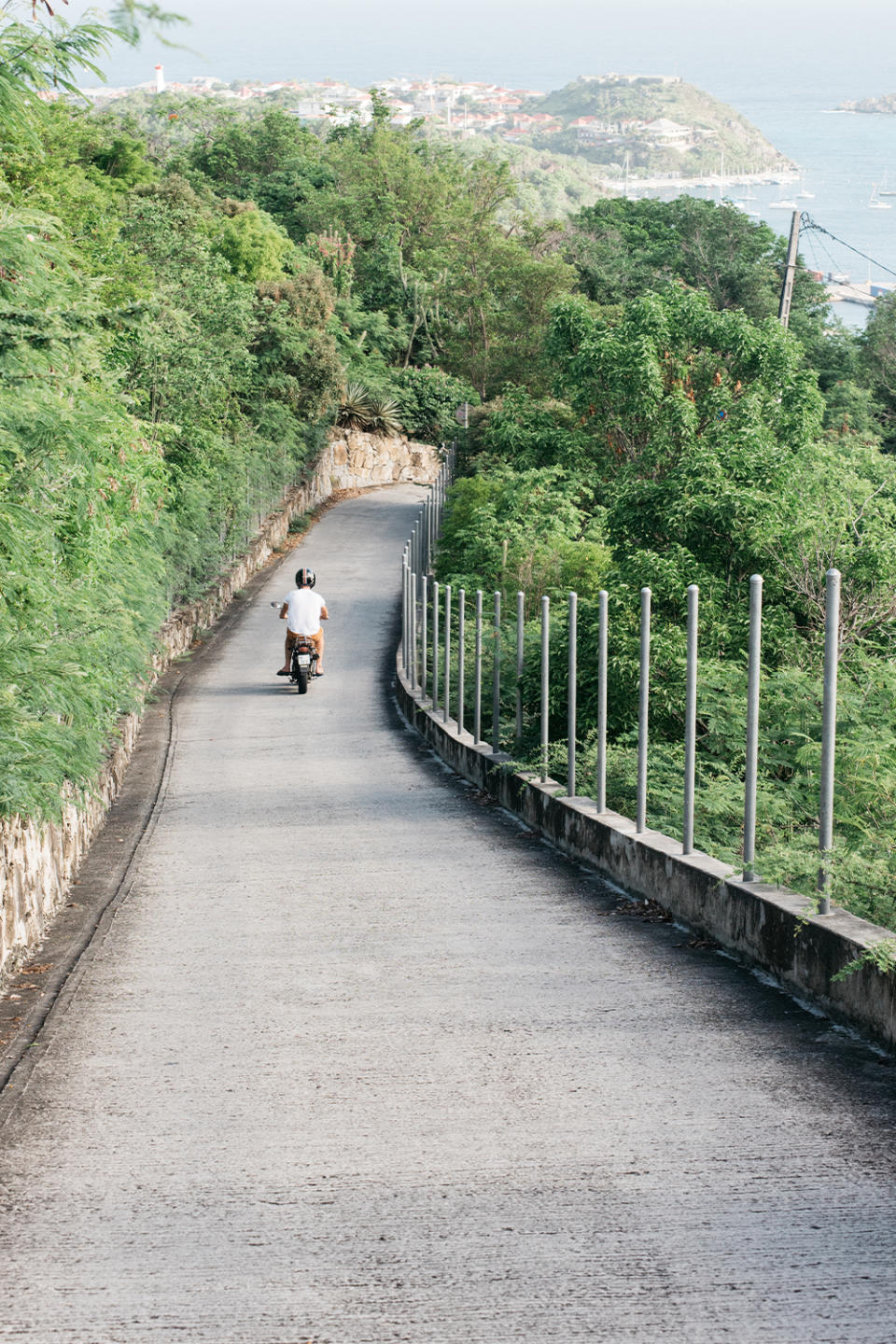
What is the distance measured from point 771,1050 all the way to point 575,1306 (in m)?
1.87

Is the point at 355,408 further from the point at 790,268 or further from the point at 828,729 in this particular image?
the point at 828,729

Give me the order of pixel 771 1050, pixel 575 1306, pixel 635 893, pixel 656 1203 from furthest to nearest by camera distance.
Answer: pixel 635 893 < pixel 771 1050 < pixel 656 1203 < pixel 575 1306

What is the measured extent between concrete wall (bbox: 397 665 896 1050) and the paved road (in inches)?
5.5

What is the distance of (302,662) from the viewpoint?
21.1 metres

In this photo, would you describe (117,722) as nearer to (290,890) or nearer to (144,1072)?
(290,890)

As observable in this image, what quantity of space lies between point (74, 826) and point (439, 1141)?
19.8ft

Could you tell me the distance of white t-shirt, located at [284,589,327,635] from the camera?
20.3m

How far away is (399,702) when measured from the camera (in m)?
20.6

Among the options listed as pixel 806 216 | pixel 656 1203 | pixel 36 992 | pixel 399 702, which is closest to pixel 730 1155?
pixel 656 1203

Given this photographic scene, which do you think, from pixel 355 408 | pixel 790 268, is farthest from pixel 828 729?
pixel 355 408

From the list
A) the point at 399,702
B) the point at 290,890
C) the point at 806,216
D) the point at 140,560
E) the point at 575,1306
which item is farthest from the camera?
the point at 806,216

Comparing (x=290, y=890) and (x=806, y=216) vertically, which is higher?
(x=806, y=216)

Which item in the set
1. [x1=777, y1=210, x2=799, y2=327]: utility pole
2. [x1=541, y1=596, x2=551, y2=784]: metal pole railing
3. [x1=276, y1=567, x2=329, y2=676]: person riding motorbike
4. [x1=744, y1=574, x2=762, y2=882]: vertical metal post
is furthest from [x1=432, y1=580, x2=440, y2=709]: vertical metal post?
[x1=777, y1=210, x2=799, y2=327]: utility pole

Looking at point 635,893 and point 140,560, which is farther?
point 140,560
